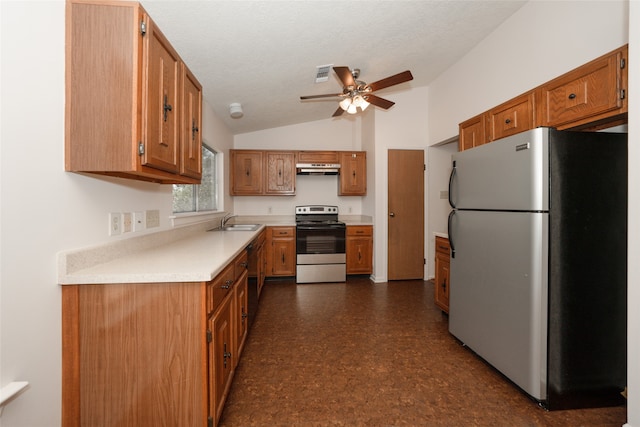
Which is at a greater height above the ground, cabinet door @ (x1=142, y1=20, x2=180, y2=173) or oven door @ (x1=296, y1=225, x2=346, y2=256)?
cabinet door @ (x1=142, y1=20, x2=180, y2=173)

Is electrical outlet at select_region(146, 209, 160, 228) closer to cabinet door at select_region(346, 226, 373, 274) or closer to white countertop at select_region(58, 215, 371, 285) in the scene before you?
white countertop at select_region(58, 215, 371, 285)

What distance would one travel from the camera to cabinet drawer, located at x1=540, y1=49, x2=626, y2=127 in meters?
1.69

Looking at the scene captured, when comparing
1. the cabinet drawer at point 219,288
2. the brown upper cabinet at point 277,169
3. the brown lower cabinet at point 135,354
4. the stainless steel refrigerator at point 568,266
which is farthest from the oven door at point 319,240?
the brown lower cabinet at point 135,354

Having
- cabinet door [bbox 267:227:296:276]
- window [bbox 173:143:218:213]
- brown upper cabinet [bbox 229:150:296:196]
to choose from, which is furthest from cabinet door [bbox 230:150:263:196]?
cabinet door [bbox 267:227:296:276]

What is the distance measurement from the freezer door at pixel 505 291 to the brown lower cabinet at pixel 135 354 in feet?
5.94

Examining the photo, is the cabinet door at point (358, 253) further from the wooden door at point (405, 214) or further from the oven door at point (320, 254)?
the wooden door at point (405, 214)

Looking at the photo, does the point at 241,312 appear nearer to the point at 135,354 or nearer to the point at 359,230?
the point at 135,354

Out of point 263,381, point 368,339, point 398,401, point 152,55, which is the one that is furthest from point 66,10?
point 368,339

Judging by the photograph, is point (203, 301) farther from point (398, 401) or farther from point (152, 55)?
point (398, 401)

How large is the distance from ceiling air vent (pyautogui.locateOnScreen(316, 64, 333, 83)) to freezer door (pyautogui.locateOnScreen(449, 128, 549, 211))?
1566mm

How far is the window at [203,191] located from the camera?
3029 mm

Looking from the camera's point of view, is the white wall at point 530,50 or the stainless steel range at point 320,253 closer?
the white wall at point 530,50

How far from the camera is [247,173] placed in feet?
15.6

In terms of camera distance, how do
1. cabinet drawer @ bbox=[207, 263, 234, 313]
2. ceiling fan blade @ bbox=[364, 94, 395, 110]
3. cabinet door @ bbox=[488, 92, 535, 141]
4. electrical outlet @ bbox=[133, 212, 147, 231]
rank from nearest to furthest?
cabinet drawer @ bbox=[207, 263, 234, 313] → electrical outlet @ bbox=[133, 212, 147, 231] → cabinet door @ bbox=[488, 92, 535, 141] → ceiling fan blade @ bbox=[364, 94, 395, 110]
